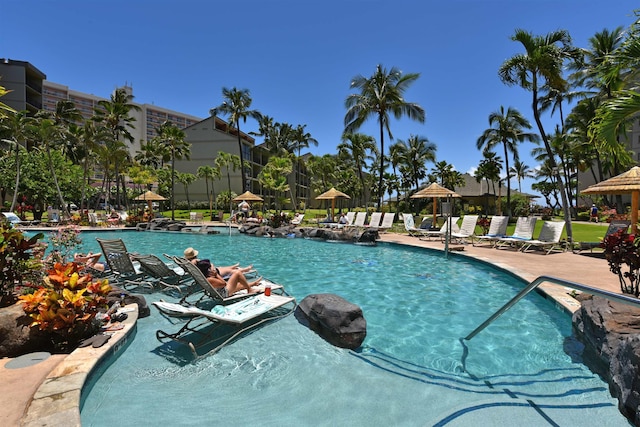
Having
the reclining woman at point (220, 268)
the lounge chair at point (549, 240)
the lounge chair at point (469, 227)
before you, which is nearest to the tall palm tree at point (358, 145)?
the lounge chair at point (469, 227)

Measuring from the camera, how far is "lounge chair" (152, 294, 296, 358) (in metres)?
4.37

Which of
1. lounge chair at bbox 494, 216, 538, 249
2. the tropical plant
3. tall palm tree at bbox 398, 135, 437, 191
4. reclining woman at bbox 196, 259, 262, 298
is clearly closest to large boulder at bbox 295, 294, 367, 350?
reclining woman at bbox 196, 259, 262, 298

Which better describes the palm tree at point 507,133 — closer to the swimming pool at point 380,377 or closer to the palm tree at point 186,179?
the swimming pool at point 380,377

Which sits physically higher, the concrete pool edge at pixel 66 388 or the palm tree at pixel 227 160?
the palm tree at pixel 227 160

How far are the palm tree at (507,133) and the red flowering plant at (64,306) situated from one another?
30.6 metres

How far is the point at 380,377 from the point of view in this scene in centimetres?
375

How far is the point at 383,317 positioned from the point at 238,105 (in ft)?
104

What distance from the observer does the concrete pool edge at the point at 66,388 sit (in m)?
2.49

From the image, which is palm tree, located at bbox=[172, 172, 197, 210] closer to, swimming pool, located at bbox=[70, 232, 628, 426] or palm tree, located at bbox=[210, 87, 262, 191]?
palm tree, located at bbox=[210, 87, 262, 191]

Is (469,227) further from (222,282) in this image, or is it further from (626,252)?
(222,282)

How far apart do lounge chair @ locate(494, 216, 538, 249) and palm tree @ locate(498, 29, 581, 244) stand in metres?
1.36

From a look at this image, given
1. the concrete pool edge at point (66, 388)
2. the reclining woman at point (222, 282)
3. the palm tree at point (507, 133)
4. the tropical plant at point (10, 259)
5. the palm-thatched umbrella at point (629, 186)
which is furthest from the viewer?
the palm tree at point (507, 133)

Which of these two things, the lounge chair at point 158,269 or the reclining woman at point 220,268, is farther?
the lounge chair at point 158,269

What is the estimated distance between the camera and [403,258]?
11.7 m
